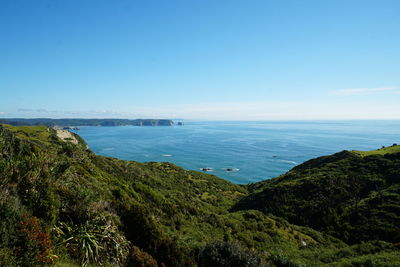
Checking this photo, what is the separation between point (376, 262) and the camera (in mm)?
16203

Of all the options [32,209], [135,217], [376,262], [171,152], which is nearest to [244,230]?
[376,262]

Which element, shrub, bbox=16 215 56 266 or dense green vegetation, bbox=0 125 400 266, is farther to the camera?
dense green vegetation, bbox=0 125 400 266

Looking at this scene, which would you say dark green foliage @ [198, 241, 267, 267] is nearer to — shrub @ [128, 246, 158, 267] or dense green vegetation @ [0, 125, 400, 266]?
dense green vegetation @ [0, 125, 400, 266]

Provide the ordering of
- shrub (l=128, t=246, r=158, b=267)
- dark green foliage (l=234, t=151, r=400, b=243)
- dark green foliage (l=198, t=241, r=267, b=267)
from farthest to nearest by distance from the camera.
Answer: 1. dark green foliage (l=234, t=151, r=400, b=243)
2. dark green foliage (l=198, t=241, r=267, b=267)
3. shrub (l=128, t=246, r=158, b=267)

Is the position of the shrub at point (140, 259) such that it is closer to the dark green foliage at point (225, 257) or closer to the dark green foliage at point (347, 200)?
the dark green foliage at point (225, 257)

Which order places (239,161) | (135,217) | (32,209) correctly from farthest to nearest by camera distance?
(239,161), (135,217), (32,209)

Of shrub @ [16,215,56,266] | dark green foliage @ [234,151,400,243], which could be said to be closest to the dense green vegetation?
shrub @ [16,215,56,266]

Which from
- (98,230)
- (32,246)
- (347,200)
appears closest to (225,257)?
(98,230)

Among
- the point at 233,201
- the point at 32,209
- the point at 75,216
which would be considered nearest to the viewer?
the point at 32,209

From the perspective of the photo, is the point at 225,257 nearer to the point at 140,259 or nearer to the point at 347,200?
the point at 140,259

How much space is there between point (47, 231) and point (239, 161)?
110 metres

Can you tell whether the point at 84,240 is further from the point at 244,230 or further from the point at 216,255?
the point at 244,230

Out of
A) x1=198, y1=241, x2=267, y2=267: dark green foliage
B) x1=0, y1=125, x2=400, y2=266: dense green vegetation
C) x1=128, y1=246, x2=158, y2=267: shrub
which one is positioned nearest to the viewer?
x1=0, y1=125, x2=400, y2=266: dense green vegetation

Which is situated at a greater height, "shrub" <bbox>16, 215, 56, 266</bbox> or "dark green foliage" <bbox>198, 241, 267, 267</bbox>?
"shrub" <bbox>16, 215, 56, 266</bbox>
